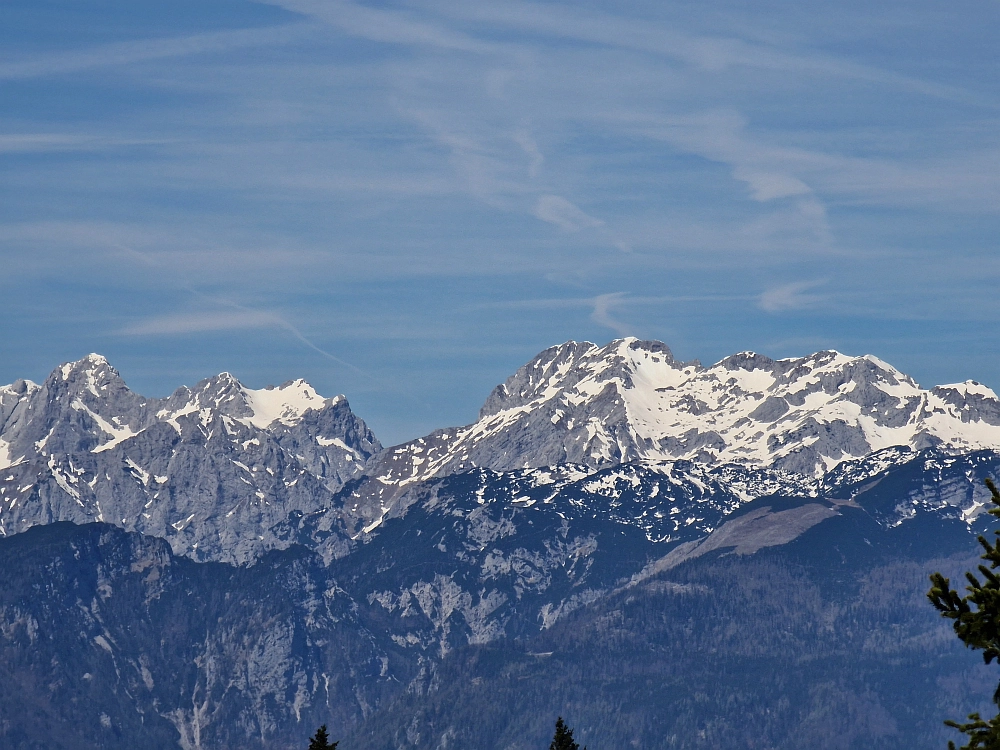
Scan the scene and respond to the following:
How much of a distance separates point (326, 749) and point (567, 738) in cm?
1676

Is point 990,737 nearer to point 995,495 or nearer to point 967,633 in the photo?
point 967,633

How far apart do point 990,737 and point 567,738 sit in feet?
189

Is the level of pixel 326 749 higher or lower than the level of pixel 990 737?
higher

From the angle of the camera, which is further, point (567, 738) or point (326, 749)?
point (567, 738)

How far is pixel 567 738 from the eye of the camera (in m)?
113

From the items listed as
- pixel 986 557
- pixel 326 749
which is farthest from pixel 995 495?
pixel 326 749

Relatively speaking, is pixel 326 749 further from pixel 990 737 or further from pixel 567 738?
pixel 990 737

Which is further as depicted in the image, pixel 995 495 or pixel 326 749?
pixel 326 749

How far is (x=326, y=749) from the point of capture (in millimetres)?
102562

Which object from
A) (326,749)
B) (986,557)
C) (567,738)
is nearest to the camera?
(986,557)

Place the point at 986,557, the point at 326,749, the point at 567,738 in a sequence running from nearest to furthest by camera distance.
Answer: the point at 986,557 < the point at 326,749 < the point at 567,738

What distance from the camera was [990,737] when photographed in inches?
2260

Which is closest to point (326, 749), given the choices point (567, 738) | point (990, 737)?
point (567, 738)

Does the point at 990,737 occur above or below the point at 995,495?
below
